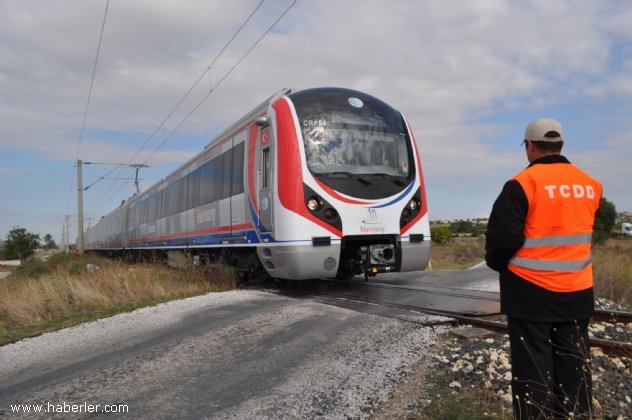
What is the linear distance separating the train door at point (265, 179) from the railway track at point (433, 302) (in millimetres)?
1307

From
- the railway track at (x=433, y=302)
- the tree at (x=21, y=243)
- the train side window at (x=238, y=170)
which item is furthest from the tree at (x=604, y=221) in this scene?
the tree at (x=21, y=243)

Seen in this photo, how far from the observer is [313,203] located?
806 cm

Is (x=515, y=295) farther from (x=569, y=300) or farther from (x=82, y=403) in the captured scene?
(x=82, y=403)

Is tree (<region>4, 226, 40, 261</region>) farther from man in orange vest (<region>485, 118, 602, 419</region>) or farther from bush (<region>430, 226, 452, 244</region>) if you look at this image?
man in orange vest (<region>485, 118, 602, 419</region>)

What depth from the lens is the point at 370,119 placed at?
893cm

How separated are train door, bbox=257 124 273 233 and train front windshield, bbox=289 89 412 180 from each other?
2.49 feet

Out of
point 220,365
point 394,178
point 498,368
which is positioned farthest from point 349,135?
point 498,368

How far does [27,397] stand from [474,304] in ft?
17.8

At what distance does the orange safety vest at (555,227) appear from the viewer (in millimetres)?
2820

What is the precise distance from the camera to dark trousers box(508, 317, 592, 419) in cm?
289

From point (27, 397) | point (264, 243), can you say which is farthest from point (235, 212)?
point (27, 397)

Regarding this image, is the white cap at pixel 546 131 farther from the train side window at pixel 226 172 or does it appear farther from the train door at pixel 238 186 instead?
the train side window at pixel 226 172

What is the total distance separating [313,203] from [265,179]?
1.25 m

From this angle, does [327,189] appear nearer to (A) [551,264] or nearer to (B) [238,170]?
(B) [238,170]
